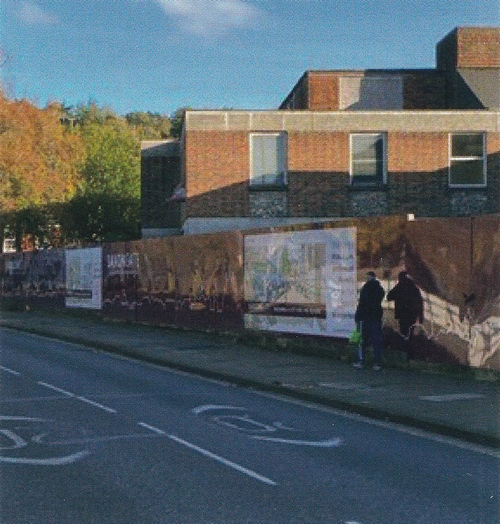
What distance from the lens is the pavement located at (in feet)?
36.0

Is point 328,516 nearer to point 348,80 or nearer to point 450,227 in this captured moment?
point 450,227

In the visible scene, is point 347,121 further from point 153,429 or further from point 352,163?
point 153,429

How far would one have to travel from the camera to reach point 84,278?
3338 cm

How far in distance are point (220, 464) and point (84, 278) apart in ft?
84.2

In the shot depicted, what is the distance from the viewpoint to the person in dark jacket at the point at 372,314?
51.4 feet

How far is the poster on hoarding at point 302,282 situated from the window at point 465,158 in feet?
45.6

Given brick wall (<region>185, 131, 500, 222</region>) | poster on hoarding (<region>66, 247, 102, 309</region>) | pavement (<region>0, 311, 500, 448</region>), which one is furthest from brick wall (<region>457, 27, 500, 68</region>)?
pavement (<region>0, 311, 500, 448</region>)

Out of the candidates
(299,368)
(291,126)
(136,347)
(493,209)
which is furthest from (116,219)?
(299,368)

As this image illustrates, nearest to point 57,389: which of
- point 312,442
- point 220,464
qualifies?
point 312,442

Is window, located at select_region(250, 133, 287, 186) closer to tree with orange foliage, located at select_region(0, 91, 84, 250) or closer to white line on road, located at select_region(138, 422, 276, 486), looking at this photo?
white line on road, located at select_region(138, 422, 276, 486)

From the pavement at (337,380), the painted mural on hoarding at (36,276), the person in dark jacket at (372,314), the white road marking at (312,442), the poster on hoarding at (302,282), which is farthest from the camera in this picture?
the painted mural on hoarding at (36,276)

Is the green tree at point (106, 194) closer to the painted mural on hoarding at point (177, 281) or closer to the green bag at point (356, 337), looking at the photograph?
the painted mural on hoarding at point (177, 281)

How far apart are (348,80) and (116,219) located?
2028 cm

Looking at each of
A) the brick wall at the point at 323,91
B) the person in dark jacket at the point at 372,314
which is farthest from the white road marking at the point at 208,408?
the brick wall at the point at 323,91
